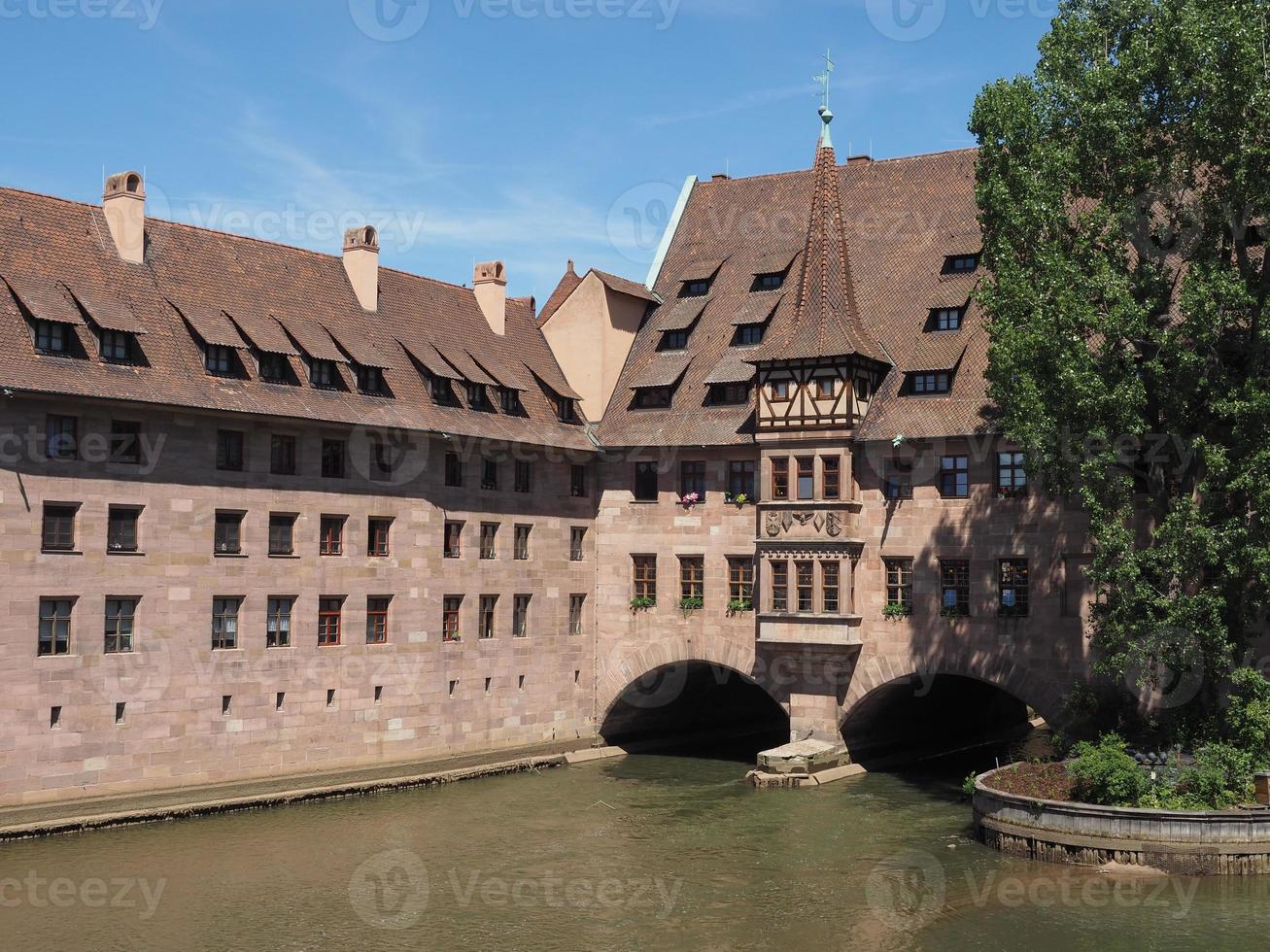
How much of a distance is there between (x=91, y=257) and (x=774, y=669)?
23729 mm

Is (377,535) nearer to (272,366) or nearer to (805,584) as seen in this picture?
(272,366)

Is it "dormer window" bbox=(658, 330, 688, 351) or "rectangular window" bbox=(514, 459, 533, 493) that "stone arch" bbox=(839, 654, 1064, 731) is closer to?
"rectangular window" bbox=(514, 459, 533, 493)

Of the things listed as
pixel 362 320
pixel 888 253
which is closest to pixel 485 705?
pixel 362 320

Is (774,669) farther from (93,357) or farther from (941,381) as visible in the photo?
(93,357)

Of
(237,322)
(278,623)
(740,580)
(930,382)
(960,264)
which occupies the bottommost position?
(278,623)

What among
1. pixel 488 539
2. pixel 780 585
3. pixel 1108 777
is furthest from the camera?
pixel 488 539

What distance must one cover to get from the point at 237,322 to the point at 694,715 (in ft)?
76.3

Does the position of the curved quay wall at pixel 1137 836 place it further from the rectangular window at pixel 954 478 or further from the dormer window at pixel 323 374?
the dormer window at pixel 323 374

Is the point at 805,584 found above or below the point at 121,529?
below

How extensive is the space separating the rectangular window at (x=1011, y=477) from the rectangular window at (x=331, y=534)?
19.4 metres

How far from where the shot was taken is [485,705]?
4909 cm

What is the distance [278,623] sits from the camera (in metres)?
43.2

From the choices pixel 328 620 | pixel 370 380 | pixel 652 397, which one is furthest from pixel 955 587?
pixel 370 380

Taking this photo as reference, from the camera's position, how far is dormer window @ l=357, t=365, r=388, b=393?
46438mm
